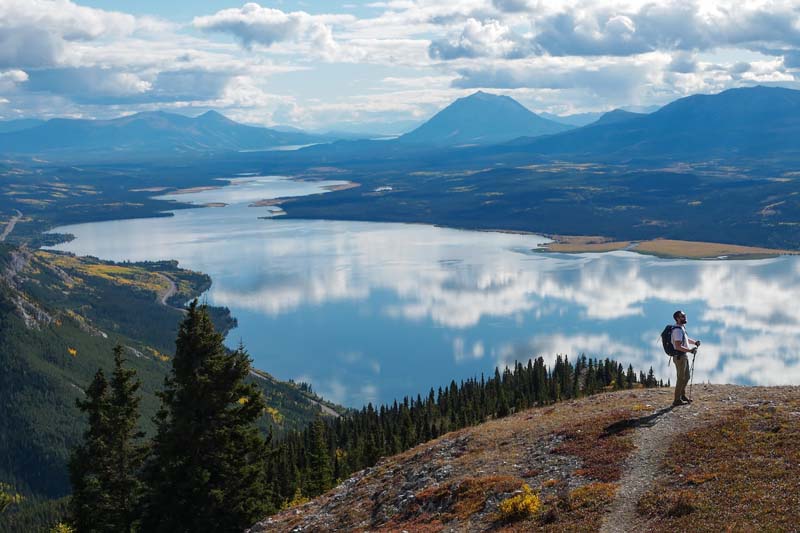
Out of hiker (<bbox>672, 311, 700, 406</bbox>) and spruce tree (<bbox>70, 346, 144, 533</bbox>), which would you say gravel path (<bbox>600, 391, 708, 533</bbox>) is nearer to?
hiker (<bbox>672, 311, 700, 406</bbox>)

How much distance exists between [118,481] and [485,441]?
806 inches

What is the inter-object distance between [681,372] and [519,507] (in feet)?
34.8

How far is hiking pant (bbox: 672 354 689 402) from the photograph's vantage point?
3350cm

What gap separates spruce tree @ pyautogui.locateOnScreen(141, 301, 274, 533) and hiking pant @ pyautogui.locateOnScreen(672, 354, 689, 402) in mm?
19596

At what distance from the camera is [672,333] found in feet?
109

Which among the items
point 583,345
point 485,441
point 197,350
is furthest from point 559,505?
point 583,345

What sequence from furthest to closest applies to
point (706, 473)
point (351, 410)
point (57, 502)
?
1. point (351, 410)
2. point (57, 502)
3. point (706, 473)

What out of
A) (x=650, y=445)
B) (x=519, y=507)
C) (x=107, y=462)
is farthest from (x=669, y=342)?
(x=107, y=462)

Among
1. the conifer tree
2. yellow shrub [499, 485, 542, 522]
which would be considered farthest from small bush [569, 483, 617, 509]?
the conifer tree

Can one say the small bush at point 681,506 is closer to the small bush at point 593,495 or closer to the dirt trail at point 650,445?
the dirt trail at point 650,445

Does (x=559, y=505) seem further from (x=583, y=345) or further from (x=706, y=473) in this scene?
(x=583, y=345)

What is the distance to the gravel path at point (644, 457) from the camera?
25.6 metres

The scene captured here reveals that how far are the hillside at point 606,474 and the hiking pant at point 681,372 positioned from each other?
82 centimetres

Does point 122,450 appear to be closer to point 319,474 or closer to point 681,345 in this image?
point 319,474
